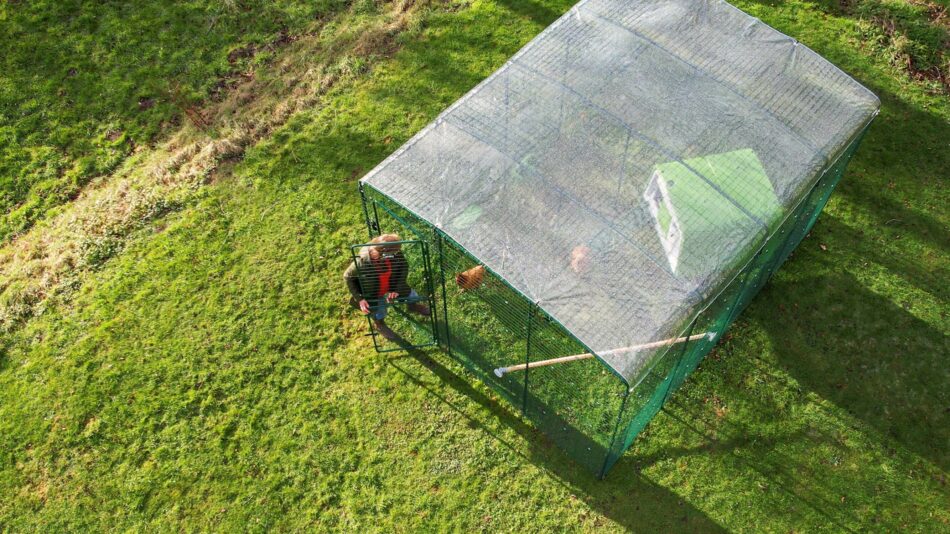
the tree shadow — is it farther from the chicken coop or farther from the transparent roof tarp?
the transparent roof tarp

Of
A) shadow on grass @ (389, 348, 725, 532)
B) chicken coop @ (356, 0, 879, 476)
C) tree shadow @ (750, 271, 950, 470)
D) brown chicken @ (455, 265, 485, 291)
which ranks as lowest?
shadow on grass @ (389, 348, 725, 532)

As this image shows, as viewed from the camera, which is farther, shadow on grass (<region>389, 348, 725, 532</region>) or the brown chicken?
the brown chicken

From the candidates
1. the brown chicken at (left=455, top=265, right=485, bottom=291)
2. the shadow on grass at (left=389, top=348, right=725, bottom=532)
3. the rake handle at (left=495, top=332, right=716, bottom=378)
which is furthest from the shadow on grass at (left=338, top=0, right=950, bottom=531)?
the brown chicken at (left=455, top=265, right=485, bottom=291)

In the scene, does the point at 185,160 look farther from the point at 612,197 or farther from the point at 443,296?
the point at 612,197

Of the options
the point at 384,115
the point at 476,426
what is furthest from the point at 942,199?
the point at 384,115

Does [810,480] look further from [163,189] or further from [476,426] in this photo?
[163,189]

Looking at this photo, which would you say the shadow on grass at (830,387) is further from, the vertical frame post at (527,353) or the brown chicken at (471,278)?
the brown chicken at (471,278)
